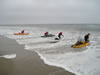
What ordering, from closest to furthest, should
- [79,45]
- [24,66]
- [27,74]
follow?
1. [27,74]
2. [24,66]
3. [79,45]

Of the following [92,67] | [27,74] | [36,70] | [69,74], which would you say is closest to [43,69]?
[36,70]

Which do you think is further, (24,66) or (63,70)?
(24,66)

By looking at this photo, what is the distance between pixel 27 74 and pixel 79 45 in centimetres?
835

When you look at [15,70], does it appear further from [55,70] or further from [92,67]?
[92,67]

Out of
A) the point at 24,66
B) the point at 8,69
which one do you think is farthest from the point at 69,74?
the point at 8,69

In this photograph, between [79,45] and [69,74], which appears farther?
[79,45]

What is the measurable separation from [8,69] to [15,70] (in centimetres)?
44

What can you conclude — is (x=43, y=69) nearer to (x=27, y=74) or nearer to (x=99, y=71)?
(x=27, y=74)

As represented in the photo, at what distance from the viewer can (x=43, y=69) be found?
576 centimetres

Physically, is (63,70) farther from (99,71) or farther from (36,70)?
(99,71)

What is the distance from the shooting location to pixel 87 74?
5.34 m

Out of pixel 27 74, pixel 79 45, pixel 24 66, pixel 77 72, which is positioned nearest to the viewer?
pixel 27 74

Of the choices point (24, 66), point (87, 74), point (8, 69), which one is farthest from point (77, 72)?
point (8, 69)

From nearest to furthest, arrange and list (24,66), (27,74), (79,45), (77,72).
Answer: (27,74) < (77,72) < (24,66) < (79,45)
